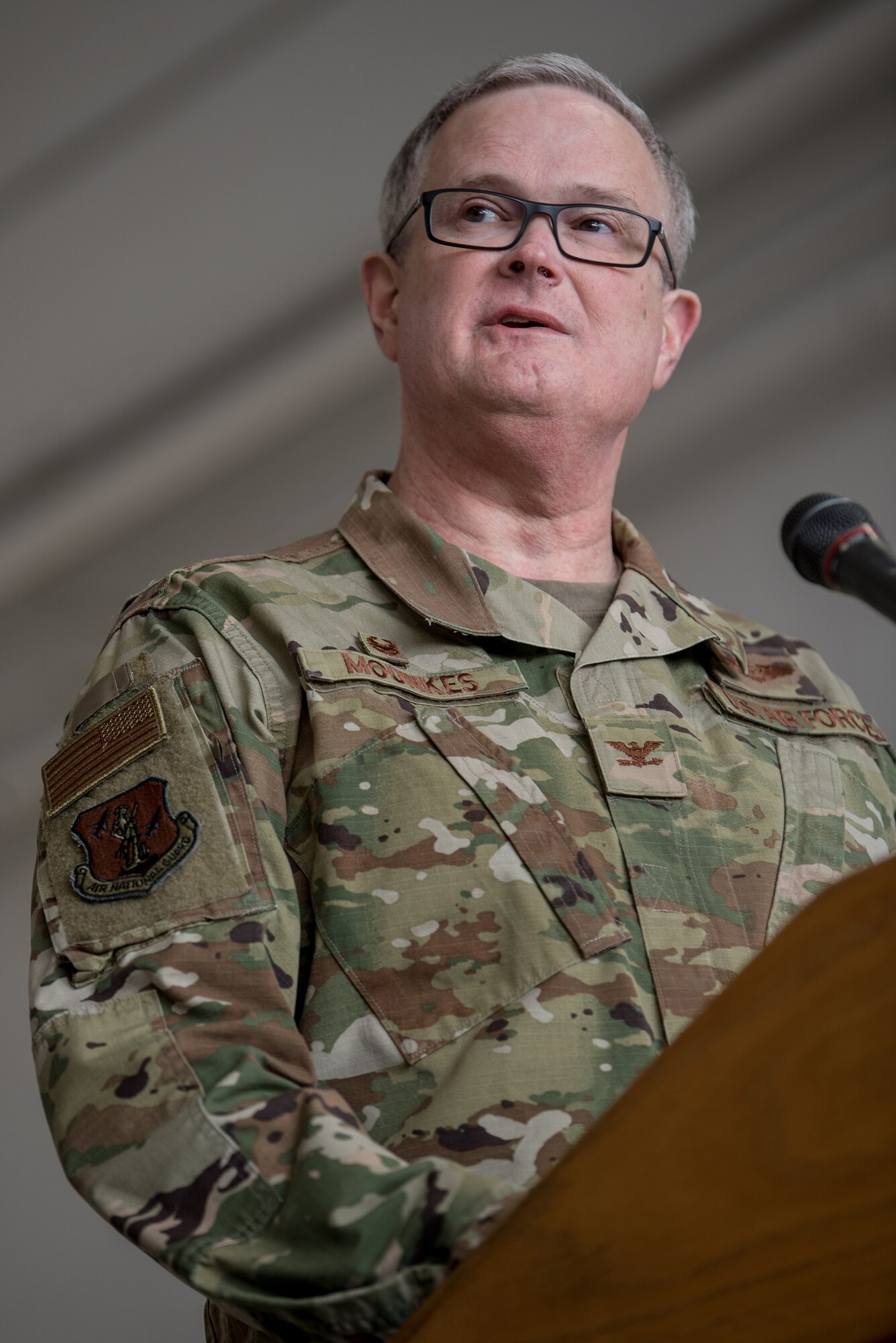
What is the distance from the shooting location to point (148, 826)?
1.11 meters

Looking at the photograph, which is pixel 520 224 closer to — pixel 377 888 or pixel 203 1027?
pixel 377 888

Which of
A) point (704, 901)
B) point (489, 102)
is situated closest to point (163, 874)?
point (704, 901)

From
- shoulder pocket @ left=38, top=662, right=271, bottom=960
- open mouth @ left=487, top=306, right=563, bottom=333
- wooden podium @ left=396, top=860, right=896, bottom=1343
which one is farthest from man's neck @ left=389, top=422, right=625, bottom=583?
wooden podium @ left=396, top=860, right=896, bottom=1343

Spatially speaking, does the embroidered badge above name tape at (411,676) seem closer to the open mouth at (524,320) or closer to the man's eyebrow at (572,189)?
the open mouth at (524,320)

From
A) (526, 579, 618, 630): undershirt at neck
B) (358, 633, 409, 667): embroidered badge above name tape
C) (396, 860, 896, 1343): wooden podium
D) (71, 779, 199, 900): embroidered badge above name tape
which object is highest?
(526, 579, 618, 630): undershirt at neck

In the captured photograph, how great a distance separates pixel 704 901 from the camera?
1.26 meters

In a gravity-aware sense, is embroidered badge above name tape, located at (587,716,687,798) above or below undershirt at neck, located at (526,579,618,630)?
below

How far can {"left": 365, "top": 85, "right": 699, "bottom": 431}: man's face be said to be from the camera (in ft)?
4.92

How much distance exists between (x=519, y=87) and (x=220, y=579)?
750 millimetres

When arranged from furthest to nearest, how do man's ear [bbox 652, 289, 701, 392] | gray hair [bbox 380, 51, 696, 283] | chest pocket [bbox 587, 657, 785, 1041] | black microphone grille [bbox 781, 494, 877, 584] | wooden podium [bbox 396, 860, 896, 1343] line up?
1. man's ear [bbox 652, 289, 701, 392]
2. gray hair [bbox 380, 51, 696, 283]
3. chest pocket [bbox 587, 657, 785, 1041]
4. black microphone grille [bbox 781, 494, 877, 584]
5. wooden podium [bbox 396, 860, 896, 1343]

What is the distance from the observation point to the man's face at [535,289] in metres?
1.50

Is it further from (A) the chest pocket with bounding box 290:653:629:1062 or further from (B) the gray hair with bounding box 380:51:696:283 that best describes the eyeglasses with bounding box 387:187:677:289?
(A) the chest pocket with bounding box 290:653:629:1062

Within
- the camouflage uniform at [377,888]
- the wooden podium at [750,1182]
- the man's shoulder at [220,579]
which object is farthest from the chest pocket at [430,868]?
the wooden podium at [750,1182]

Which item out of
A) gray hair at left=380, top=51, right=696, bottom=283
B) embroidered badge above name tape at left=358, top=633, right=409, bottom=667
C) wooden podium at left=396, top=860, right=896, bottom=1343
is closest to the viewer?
wooden podium at left=396, top=860, right=896, bottom=1343
